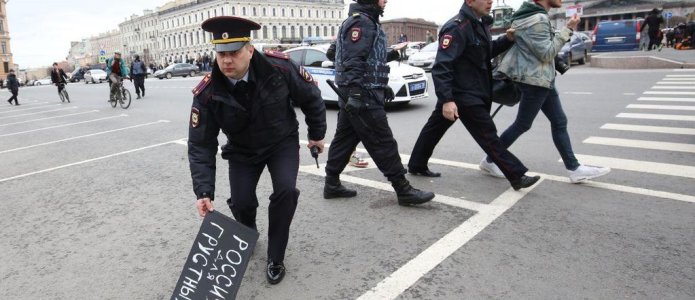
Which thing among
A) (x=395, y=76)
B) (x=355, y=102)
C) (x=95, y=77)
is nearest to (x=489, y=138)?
(x=355, y=102)

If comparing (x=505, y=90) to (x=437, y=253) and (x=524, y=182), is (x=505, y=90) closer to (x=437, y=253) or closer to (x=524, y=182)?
(x=524, y=182)

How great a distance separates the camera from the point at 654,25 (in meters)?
21.0

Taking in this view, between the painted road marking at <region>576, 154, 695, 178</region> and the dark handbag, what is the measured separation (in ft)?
5.17

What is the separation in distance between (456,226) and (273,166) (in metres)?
1.51

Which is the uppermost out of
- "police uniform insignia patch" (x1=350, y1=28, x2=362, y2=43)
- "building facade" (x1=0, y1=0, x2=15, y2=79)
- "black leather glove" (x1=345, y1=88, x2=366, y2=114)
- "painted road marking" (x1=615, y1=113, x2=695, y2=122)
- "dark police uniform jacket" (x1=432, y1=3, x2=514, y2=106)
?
"building facade" (x1=0, y1=0, x2=15, y2=79)

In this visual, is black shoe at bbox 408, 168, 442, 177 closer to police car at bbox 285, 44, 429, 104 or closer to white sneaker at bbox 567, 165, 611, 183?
white sneaker at bbox 567, 165, 611, 183

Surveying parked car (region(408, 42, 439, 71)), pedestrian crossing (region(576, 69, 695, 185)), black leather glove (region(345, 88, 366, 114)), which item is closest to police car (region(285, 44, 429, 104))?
pedestrian crossing (region(576, 69, 695, 185))

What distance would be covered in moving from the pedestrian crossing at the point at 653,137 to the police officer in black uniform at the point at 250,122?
12.5 ft

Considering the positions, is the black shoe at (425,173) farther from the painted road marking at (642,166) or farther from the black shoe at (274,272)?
the black shoe at (274,272)

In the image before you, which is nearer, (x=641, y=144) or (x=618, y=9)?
(x=641, y=144)

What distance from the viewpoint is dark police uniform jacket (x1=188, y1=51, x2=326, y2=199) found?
8.78 ft

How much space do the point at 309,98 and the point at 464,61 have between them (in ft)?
5.89

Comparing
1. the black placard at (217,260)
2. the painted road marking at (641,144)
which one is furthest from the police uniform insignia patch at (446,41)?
the painted road marking at (641,144)

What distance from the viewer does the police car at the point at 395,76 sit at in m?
10.0
